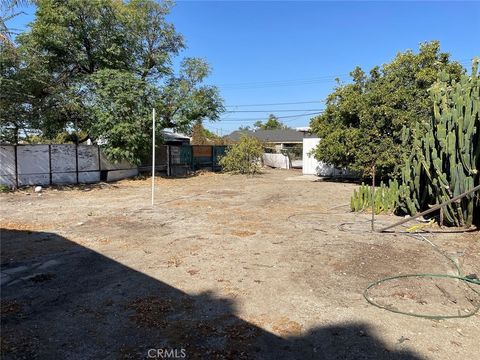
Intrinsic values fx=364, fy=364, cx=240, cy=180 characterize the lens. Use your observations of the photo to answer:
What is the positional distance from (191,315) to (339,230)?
4.43 meters

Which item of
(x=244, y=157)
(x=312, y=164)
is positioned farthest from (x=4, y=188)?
(x=312, y=164)

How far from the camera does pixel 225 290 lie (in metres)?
4.16

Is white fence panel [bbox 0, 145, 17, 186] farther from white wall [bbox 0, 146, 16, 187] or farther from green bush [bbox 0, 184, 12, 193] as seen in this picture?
green bush [bbox 0, 184, 12, 193]

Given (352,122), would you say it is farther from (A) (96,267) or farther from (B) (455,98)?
(A) (96,267)

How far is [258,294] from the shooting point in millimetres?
4051

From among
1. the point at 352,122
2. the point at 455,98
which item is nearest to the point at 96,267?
the point at 455,98

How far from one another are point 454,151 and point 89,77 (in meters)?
14.2

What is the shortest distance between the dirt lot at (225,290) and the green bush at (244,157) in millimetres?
13403

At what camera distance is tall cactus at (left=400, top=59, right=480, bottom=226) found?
22.5 ft

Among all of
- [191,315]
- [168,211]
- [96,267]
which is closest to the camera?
[191,315]

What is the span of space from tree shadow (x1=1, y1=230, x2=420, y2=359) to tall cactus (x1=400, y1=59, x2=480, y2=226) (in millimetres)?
5002

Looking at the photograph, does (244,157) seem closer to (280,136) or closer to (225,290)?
(225,290)

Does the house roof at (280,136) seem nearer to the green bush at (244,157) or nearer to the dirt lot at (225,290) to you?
the green bush at (244,157)

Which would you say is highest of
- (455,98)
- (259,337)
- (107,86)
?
(107,86)
